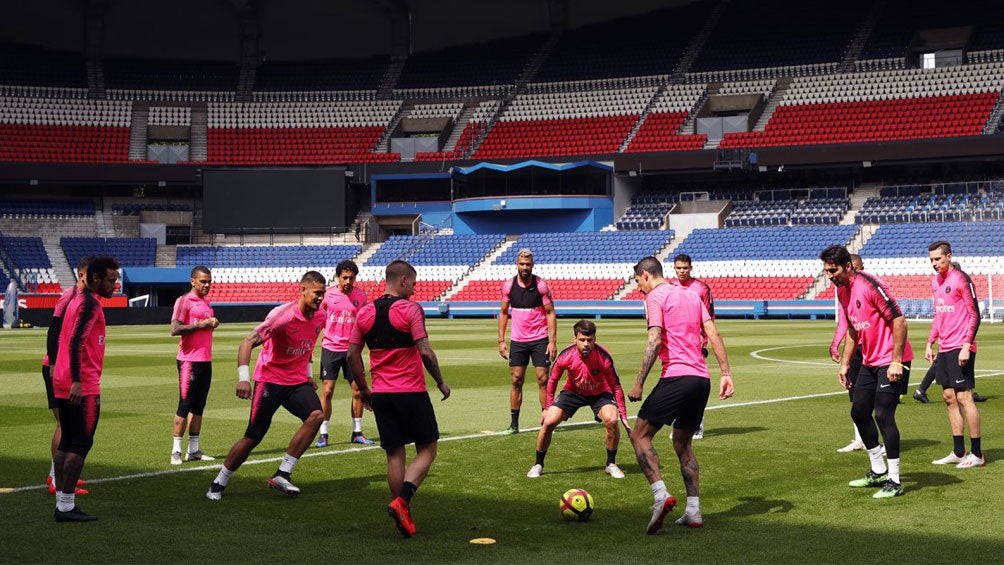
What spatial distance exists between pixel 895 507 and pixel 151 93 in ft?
247

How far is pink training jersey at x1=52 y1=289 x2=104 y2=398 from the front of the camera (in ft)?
30.7

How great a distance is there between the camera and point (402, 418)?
9055 mm

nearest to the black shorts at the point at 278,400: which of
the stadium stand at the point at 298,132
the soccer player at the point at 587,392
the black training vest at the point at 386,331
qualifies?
the black training vest at the point at 386,331

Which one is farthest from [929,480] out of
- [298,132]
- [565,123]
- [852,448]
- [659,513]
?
[298,132]

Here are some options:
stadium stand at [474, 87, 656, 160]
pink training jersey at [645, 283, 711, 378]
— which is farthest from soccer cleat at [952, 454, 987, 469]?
stadium stand at [474, 87, 656, 160]

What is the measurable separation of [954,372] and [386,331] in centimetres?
628

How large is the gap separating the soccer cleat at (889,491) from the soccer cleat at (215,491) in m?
5.61

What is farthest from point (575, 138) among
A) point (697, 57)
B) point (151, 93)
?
point (151, 93)

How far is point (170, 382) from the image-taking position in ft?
→ 74.8

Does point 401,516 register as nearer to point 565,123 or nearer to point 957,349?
point 957,349

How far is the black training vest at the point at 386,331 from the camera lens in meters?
8.98

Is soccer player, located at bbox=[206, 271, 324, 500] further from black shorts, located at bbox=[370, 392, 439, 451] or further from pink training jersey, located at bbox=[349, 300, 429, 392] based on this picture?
black shorts, located at bbox=[370, 392, 439, 451]

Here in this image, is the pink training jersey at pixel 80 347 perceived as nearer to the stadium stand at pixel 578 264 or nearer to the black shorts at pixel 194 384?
the black shorts at pixel 194 384

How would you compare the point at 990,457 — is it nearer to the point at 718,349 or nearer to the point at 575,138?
the point at 718,349
